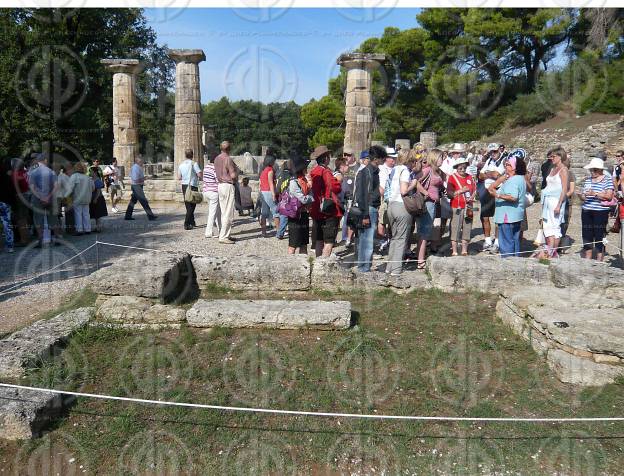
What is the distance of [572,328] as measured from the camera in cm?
428

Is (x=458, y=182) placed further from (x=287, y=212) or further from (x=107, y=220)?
(x=107, y=220)

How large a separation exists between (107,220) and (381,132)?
95.6 ft

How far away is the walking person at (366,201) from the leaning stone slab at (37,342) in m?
3.24

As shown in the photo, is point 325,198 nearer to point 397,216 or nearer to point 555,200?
point 397,216

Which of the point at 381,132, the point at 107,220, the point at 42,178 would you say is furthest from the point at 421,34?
the point at 42,178

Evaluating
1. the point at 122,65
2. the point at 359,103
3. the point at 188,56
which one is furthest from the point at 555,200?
the point at 122,65

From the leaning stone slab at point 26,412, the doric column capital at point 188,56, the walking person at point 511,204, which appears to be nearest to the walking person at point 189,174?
the walking person at point 511,204

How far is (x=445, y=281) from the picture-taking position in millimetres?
6090

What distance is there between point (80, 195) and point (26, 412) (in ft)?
22.6

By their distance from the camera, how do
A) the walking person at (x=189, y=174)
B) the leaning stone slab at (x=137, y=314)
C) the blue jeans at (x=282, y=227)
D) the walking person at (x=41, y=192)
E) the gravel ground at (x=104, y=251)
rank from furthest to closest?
the walking person at (x=189, y=174), the blue jeans at (x=282, y=227), the walking person at (x=41, y=192), the gravel ground at (x=104, y=251), the leaning stone slab at (x=137, y=314)

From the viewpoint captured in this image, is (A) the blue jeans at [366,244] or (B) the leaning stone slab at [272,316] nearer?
(B) the leaning stone slab at [272,316]

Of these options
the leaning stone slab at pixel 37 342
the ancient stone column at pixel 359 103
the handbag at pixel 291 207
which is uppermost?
the ancient stone column at pixel 359 103

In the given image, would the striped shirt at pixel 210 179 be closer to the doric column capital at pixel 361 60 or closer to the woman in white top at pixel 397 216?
the woman in white top at pixel 397 216

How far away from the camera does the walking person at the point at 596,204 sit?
21.3 ft
